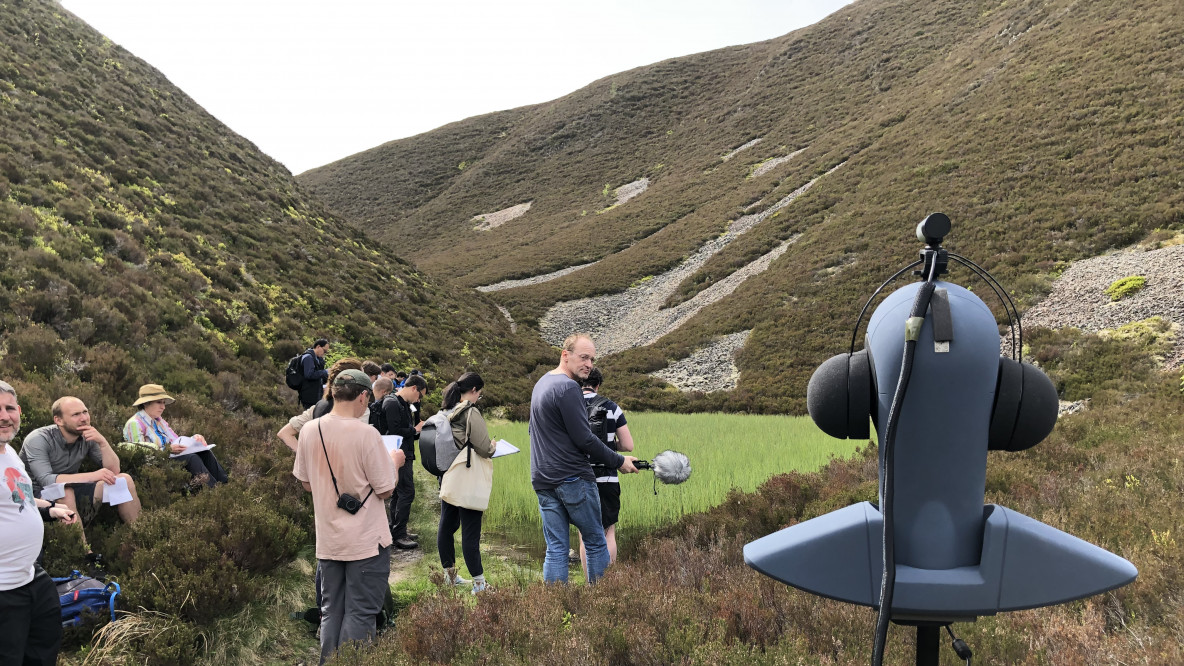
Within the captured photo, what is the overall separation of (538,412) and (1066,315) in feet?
57.6

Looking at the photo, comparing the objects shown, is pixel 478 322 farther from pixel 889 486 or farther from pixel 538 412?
pixel 889 486

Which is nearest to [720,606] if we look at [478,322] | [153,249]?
[153,249]

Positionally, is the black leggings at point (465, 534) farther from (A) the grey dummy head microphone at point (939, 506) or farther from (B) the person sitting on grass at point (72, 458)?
(A) the grey dummy head microphone at point (939, 506)

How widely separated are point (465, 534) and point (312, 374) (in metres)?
5.17

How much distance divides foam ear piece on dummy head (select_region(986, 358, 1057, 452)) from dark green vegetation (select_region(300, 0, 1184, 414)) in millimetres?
17676

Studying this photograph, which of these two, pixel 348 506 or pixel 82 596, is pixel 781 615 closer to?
pixel 348 506

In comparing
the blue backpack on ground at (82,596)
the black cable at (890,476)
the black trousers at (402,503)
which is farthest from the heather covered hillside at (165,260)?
the black cable at (890,476)

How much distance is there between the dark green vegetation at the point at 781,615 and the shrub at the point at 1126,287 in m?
12.8

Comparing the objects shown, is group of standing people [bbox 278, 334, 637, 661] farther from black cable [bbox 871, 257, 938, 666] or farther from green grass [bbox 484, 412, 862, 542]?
black cable [bbox 871, 257, 938, 666]

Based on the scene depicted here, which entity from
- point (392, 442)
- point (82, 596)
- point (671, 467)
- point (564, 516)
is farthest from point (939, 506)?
point (82, 596)

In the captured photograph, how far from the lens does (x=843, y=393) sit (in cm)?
154

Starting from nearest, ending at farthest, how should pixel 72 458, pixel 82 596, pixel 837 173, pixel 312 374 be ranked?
pixel 82 596 < pixel 72 458 < pixel 312 374 < pixel 837 173

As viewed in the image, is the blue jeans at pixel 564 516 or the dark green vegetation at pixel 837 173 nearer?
the blue jeans at pixel 564 516

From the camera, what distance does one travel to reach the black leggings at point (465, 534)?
5.36m
